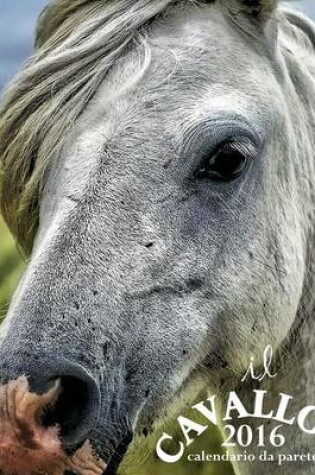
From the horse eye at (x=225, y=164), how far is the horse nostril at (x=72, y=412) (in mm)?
630

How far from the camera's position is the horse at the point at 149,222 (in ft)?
5.23

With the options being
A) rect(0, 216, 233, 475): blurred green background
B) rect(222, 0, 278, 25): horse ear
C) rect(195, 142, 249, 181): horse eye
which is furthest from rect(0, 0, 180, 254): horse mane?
rect(0, 216, 233, 475): blurred green background

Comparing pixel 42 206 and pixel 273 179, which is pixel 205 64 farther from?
pixel 42 206

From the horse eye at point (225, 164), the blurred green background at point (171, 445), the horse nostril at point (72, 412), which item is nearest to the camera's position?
the horse nostril at point (72, 412)

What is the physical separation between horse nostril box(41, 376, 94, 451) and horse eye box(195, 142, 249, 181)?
0.63 m

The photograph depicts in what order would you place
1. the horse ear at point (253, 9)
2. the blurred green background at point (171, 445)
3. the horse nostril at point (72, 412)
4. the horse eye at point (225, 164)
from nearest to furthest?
1. the horse nostril at point (72, 412)
2. the horse eye at point (225, 164)
3. the horse ear at point (253, 9)
4. the blurred green background at point (171, 445)

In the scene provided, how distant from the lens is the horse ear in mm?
2160

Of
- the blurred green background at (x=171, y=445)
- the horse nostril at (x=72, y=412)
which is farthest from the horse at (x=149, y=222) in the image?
the blurred green background at (x=171, y=445)

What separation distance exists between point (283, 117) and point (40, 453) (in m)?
1.17

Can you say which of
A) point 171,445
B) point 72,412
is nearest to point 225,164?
point 72,412

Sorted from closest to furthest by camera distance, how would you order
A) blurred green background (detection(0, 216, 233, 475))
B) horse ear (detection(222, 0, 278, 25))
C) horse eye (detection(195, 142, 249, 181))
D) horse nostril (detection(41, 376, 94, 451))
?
horse nostril (detection(41, 376, 94, 451)) < horse eye (detection(195, 142, 249, 181)) < horse ear (detection(222, 0, 278, 25)) < blurred green background (detection(0, 216, 233, 475))

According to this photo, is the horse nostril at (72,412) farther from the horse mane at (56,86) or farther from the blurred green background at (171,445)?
the blurred green background at (171,445)

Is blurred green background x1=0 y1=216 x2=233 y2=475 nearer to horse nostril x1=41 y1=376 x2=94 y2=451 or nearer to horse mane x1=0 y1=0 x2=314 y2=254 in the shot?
horse mane x1=0 y1=0 x2=314 y2=254

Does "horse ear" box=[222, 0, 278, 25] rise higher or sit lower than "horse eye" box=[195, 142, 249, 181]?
higher
